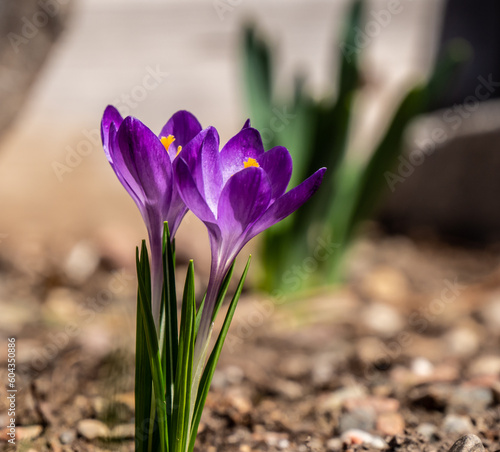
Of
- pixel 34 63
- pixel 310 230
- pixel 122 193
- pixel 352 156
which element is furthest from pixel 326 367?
pixel 122 193

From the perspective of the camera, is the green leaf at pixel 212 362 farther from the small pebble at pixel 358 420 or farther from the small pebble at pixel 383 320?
the small pebble at pixel 383 320

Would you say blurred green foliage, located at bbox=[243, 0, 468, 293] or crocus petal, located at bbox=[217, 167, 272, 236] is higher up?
blurred green foliage, located at bbox=[243, 0, 468, 293]

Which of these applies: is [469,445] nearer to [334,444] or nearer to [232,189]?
[334,444]

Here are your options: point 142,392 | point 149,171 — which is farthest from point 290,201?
point 142,392

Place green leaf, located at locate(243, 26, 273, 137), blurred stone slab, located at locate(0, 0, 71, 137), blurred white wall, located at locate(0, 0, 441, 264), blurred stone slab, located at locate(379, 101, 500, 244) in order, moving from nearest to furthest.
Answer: blurred stone slab, located at locate(0, 0, 71, 137)
green leaf, located at locate(243, 26, 273, 137)
blurred white wall, located at locate(0, 0, 441, 264)
blurred stone slab, located at locate(379, 101, 500, 244)

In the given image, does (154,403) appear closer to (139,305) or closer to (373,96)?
(139,305)

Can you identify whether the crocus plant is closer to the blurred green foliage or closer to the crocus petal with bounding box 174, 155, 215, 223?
the crocus petal with bounding box 174, 155, 215, 223

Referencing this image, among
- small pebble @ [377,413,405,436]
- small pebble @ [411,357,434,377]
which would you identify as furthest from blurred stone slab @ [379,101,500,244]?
small pebble @ [377,413,405,436]
